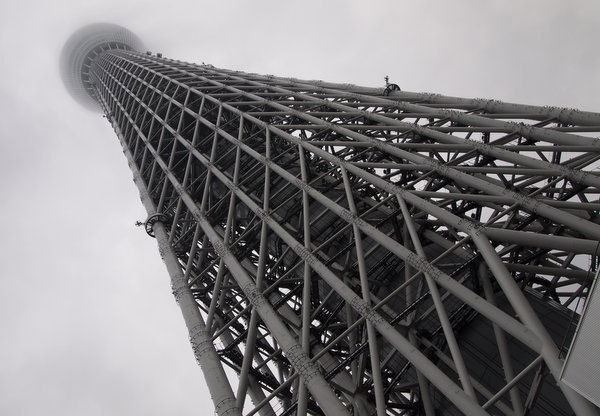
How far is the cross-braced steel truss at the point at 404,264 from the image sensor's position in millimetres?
11758

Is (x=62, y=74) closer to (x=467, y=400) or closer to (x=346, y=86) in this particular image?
(x=346, y=86)

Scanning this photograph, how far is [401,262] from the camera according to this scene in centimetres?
1861

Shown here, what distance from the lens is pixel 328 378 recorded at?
1355 cm

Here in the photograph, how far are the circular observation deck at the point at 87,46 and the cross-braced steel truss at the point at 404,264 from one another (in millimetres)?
84039

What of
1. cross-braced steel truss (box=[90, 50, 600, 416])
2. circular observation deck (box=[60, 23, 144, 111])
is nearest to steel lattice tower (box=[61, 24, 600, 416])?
cross-braced steel truss (box=[90, 50, 600, 416])

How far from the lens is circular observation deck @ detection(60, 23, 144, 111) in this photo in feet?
336

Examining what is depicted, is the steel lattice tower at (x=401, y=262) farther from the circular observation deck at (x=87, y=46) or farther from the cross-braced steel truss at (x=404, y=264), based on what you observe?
the circular observation deck at (x=87, y=46)

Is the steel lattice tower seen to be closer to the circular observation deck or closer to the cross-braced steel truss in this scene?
the cross-braced steel truss

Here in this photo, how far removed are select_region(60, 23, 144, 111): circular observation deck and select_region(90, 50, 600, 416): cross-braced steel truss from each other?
8404cm

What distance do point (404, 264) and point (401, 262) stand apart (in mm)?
209

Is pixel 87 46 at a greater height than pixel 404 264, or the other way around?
pixel 87 46

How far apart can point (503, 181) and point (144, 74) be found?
177 ft

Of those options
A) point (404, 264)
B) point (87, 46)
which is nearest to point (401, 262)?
point (404, 264)

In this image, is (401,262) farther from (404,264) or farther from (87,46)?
(87,46)
